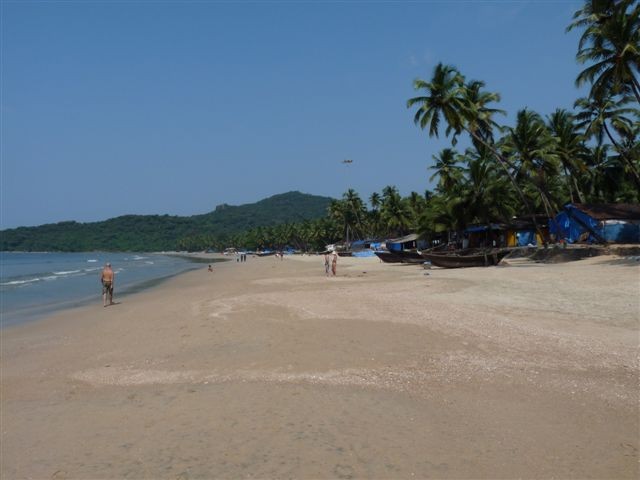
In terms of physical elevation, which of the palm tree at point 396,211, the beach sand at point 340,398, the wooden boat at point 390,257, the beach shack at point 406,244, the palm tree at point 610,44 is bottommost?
the beach sand at point 340,398

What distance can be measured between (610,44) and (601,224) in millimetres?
10597

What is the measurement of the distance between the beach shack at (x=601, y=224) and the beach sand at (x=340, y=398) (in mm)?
19757

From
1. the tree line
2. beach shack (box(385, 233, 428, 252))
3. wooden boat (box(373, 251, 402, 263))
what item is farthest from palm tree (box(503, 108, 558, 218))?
beach shack (box(385, 233, 428, 252))

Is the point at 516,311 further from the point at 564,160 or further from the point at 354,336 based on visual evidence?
the point at 564,160

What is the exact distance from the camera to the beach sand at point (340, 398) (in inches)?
151

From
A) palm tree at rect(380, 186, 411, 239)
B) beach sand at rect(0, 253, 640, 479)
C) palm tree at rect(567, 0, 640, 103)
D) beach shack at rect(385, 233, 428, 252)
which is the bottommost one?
beach sand at rect(0, 253, 640, 479)

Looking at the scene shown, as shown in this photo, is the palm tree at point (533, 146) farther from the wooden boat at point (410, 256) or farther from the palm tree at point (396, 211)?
the palm tree at point (396, 211)

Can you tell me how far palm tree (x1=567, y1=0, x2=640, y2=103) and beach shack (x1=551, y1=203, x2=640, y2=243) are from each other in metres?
7.45

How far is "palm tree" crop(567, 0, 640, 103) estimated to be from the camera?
19.8 metres

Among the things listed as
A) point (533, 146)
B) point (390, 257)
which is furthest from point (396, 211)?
point (533, 146)

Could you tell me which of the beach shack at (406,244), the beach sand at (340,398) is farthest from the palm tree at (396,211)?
the beach sand at (340,398)

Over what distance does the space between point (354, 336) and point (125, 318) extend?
26.8 ft

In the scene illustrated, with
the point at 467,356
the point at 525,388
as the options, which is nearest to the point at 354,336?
the point at 467,356

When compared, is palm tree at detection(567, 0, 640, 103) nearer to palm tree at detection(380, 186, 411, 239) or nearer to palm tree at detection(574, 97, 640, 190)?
palm tree at detection(574, 97, 640, 190)
